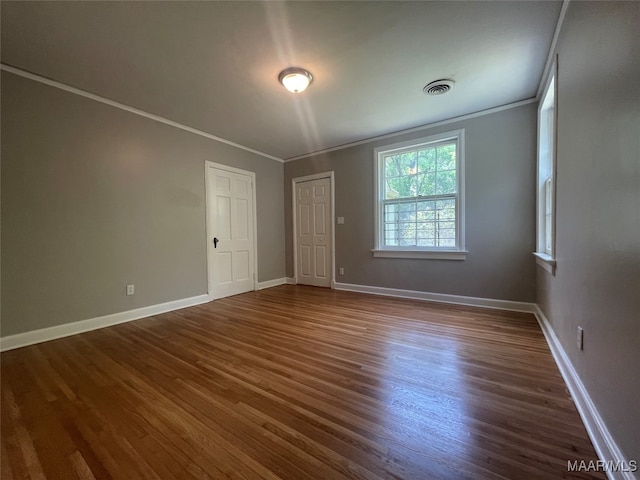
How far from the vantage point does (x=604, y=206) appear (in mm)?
1231

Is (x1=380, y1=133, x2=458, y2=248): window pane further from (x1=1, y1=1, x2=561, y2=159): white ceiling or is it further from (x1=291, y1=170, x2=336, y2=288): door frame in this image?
(x1=291, y1=170, x2=336, y2=288): door frame

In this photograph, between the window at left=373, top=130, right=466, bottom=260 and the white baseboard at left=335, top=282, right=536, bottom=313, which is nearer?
the white baseboard at left=335, top=282, right=536, bottom=313

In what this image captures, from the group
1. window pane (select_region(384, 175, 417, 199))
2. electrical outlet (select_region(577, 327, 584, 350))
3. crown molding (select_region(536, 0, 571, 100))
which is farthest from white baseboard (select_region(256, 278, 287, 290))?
crown molding (select_region(536, 0, 571, 100))

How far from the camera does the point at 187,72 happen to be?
8.21 ft

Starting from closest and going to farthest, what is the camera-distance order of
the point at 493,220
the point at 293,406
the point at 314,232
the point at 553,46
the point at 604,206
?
1. the point at 604,206
2. the point at 293,406
3. the point at 553,46
4. the point at 493,220
5. the point at 314,232

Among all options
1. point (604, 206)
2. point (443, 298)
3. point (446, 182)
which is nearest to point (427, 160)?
point (446, 182)

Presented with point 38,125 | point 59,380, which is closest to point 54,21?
point 38,125

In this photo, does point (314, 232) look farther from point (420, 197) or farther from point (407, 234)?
point (420, 197)

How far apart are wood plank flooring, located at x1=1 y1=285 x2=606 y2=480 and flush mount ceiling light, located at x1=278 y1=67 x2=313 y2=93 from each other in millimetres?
2547

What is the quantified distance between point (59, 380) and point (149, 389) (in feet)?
2.49

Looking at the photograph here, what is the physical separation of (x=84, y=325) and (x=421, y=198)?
4568 mm

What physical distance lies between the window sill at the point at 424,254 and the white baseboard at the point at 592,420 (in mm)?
1664

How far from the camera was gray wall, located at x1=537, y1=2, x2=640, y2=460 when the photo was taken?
988 millimetres

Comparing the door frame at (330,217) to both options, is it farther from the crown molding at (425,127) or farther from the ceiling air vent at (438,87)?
the ceiling air vent at (438,87)
